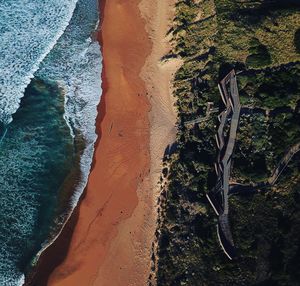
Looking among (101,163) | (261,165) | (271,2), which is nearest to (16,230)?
(101,163)

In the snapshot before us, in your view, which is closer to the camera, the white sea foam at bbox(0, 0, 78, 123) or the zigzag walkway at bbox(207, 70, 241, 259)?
the zigzag walkway at bbox(207, 70, 241, 259)

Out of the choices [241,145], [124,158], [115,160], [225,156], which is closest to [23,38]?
[115,160]

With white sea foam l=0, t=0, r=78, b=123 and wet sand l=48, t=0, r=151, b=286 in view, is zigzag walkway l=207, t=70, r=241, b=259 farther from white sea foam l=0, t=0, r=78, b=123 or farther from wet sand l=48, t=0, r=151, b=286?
white sea foam l=0, t=0, r=78, b=123

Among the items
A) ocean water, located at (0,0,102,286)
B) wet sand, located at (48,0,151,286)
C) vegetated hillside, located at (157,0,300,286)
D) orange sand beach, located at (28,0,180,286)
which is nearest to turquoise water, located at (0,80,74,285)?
ocean water, located at (0,0,102,286)

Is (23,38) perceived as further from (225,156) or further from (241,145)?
(241,145)

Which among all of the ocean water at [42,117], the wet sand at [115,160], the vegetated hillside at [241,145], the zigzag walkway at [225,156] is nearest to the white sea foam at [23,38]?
the ocean water at [42,117]
